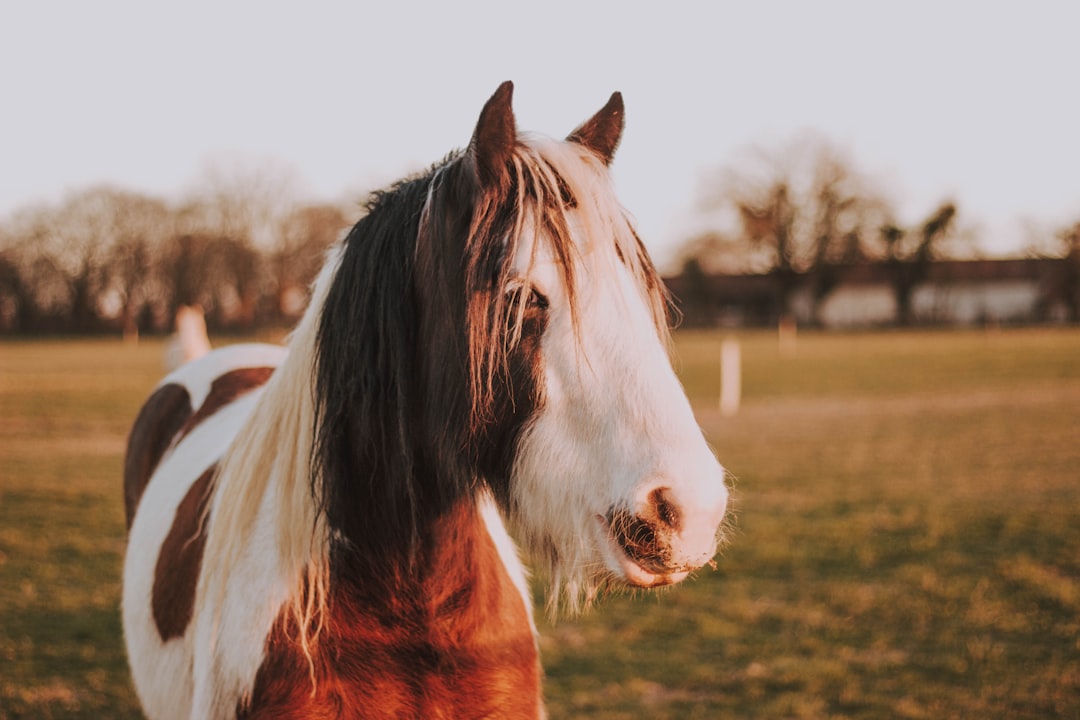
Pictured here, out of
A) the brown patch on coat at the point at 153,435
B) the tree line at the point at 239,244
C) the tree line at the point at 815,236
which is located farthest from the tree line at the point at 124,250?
the brown patch on coat at the point at 153,435

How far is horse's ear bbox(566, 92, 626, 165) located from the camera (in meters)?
1.89

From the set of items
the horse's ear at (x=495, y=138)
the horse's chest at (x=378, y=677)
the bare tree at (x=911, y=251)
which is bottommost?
the horse's chest at (x=378, y=677)

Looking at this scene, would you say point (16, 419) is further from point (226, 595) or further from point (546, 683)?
point (226, 595)

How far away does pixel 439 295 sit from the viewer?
5.38 ft

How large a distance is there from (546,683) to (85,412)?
1570cm

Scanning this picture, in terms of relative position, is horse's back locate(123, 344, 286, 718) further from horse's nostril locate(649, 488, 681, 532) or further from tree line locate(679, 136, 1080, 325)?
tree line locate(679, 136, 1080, 325)

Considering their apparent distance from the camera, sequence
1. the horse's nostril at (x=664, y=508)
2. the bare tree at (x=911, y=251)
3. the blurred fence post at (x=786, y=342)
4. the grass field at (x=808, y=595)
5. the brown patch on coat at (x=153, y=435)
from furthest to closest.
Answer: the bare tree at (x=911, y=251) < the blurred fence post at (x=786, y=342) < the grass field at (x=808, y=595) < the brown patch on coat at (x=153, y=435) < the horse's nostril at (x=664, y=508)

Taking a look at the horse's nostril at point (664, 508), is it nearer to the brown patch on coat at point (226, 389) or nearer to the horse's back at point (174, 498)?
the horse's back at point (174, 498)

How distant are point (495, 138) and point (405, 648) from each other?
112cm

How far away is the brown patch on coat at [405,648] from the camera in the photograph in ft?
5.65

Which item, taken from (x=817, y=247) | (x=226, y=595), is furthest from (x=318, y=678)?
(x=817, y=247)

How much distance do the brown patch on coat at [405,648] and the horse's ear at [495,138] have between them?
2.39 feet

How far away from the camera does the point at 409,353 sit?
1718 mm

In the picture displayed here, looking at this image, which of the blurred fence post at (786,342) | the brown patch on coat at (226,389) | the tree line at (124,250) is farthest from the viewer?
the tree line at (124,250)
